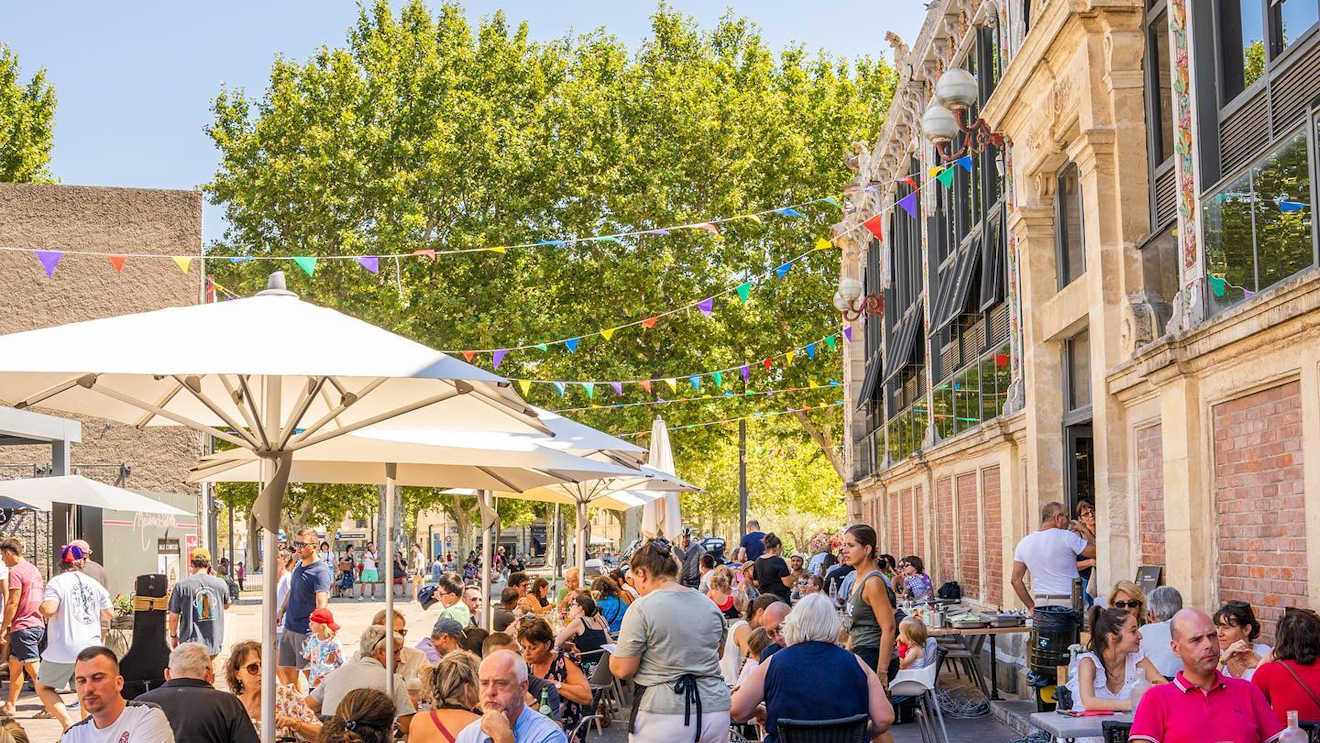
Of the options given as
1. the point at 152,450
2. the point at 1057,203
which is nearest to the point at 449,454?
the point at 1057,203

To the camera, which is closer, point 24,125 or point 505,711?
point 505,711

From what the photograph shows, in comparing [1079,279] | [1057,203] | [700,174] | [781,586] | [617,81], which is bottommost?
[781,586]

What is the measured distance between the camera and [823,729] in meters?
5.95

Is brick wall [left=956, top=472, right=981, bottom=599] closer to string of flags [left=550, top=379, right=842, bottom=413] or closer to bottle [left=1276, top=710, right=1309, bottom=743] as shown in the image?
bottle [left=1276, top=710, right=1309, bottom=743]

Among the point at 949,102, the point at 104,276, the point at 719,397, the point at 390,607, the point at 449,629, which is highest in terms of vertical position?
the point at 104,276

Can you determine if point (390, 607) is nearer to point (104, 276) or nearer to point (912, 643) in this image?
point (912, 643)

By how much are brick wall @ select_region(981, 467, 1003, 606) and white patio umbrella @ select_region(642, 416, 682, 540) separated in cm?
911

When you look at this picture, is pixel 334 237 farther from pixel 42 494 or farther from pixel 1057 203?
pixel 1057 203

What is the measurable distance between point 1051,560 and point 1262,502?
8.48 ft

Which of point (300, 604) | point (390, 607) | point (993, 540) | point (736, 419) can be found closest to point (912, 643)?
point (390, 607)

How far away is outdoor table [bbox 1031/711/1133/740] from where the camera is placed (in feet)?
21.5

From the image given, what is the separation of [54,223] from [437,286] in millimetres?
9413

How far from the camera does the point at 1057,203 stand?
15070 mm

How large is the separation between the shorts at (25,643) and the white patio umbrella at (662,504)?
45.9 feet
